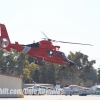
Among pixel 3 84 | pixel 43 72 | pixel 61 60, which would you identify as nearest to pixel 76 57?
pixel 43 72

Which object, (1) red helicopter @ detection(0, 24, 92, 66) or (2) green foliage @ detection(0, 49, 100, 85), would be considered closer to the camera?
(1) red helicopter @ detection(0, 24, 92, 66)

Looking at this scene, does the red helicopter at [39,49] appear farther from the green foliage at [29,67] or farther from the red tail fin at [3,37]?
the green foliage at [29,67]

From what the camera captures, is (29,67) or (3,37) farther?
(29,67)

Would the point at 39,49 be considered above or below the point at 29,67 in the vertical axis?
below

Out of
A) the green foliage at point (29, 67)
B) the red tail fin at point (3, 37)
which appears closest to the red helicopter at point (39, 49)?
the red tail fin at point (3, 37)

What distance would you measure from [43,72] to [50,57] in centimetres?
5782

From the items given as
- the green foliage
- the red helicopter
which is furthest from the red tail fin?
the green foliage

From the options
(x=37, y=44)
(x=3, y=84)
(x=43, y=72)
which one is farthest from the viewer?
(x=43, y=72)

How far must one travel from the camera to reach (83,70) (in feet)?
280

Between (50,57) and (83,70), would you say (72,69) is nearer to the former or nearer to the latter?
(83,70)

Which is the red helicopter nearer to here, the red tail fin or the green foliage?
the red tail fin

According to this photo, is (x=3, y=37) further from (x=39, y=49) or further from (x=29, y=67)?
(x=29, y=67)

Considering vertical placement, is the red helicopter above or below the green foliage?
below

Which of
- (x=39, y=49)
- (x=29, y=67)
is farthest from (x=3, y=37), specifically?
(x=29, y=67)
